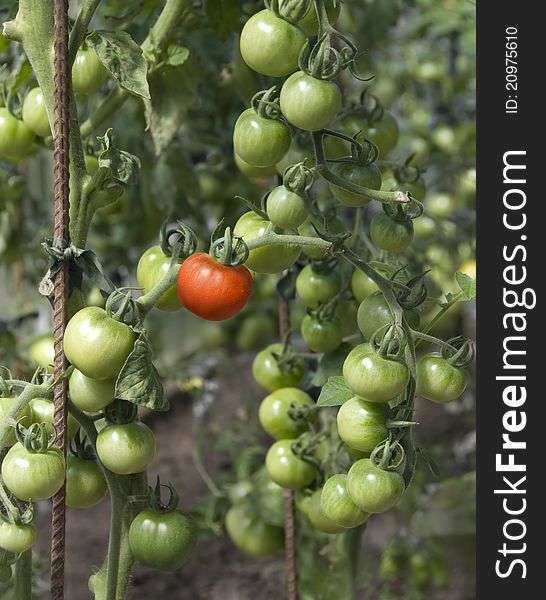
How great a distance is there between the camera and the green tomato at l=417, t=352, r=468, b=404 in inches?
33.1

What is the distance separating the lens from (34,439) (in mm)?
771

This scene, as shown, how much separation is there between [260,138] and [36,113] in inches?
10.0

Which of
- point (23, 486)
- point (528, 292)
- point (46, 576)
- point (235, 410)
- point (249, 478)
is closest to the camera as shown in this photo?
point (23, 486)

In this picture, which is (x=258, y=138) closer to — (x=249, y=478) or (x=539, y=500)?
(x=539, y=500)

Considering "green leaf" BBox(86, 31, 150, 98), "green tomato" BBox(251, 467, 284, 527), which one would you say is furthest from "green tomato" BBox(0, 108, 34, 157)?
"green tomato" BBox(251, 467, 284, 527)

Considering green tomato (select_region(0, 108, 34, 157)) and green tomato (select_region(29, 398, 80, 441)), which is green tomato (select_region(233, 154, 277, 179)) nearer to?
green tomato (select_region(0, 108, 34, 157))

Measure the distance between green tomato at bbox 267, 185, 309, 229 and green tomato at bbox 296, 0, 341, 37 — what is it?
156 mm

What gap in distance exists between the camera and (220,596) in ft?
6.63

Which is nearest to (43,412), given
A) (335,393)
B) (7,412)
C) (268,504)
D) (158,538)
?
(7,412)

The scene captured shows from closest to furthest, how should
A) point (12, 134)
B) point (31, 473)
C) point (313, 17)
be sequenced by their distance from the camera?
point (31, 473) < point (313, 17) < point (12, 134)

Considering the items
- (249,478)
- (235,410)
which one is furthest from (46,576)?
(235,410)

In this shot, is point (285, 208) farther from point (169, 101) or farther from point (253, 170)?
point (169, 101)

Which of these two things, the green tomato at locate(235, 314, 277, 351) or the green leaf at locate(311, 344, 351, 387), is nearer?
the green leaf at locate(311, 344, 351, 387)

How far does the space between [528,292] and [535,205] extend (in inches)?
3.4
